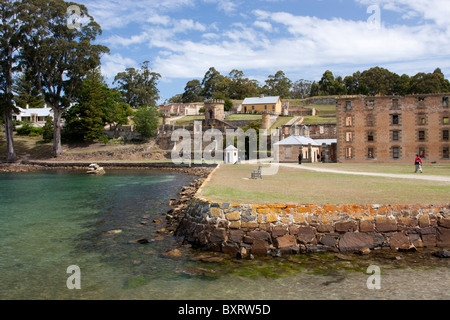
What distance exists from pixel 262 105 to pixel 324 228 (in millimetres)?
94025

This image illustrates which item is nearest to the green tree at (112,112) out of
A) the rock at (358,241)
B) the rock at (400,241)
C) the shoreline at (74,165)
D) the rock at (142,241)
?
the shoreline at (74,165)

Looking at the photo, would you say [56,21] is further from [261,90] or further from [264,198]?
[261,90]

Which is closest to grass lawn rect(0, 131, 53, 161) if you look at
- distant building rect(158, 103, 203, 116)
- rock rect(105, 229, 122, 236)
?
distant building rect(158, 103, 203, 116)

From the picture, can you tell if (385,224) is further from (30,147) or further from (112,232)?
(30,147)

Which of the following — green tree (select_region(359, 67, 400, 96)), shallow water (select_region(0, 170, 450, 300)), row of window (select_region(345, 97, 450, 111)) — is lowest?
shallow water (select_region(0, 170, 450, 300))

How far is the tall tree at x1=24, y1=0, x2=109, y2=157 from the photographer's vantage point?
5950cm

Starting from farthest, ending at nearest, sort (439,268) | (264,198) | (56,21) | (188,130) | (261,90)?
A: (261,90)
(188,130)
(56,21)
(264,198)
(439,268)

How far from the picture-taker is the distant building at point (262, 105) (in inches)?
4023

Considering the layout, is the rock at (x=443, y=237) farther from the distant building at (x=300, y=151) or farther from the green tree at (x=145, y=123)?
the green tree at (x=145, y=123)

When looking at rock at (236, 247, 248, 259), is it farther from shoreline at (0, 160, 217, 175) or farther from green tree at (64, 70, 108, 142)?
green tree at (64, 70, 108, 142)

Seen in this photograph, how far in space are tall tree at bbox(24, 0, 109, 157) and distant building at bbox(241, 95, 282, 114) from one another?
158 ft
